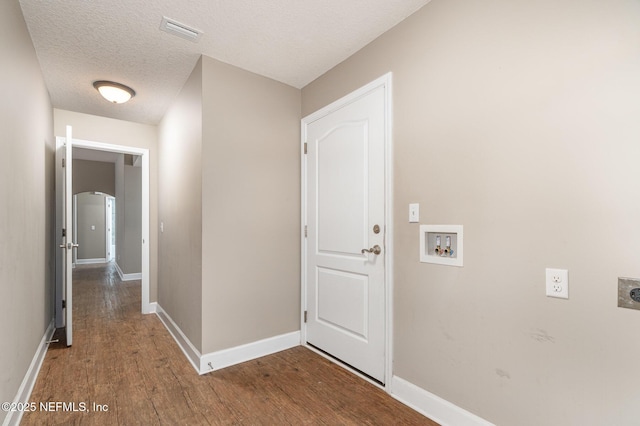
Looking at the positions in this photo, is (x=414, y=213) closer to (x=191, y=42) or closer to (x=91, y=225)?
(x=191, y=42)

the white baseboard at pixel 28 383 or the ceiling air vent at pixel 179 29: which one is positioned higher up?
the ceiling air vent at pixel 179 29

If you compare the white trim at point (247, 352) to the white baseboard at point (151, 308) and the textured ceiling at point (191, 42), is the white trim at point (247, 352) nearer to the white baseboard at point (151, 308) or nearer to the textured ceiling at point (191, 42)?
the white baseboard at point (151, 308)

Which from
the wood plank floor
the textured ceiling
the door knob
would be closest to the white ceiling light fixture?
the textured ceiling

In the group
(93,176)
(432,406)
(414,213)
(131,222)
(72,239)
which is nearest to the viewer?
(432,406)

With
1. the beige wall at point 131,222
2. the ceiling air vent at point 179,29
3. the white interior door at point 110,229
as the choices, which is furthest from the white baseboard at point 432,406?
the white interior door at point 110,229

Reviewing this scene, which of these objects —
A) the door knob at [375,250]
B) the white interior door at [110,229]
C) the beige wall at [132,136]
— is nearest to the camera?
the door knob at [375,250]

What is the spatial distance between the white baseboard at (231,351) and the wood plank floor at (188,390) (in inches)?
2.2

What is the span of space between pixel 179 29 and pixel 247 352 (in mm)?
2634

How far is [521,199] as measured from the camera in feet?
4.88

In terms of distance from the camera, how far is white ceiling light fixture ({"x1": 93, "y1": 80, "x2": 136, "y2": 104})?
2949 millimetres

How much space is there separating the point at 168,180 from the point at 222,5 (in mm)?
2205

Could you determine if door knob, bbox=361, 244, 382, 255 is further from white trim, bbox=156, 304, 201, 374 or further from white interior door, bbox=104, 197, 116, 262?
white interior door, bbox=104, 197, 116, 262

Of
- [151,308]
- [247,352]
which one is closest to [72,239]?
[151,308]

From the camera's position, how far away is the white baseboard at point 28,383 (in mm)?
1689
